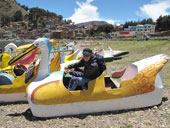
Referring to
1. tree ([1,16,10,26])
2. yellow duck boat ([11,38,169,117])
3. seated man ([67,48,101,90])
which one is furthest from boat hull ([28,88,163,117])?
tree ([1,16,10,26])

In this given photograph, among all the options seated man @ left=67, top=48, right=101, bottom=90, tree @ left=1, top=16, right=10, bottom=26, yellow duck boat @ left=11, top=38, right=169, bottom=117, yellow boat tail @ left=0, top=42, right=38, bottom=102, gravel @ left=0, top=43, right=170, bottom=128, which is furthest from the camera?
tree @ left=1, top=16, right=10, bottom=26

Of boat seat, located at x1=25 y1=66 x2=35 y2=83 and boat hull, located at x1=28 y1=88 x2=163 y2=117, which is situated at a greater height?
boat seat, located at x1=25 y1=66 x2=35 y2=83

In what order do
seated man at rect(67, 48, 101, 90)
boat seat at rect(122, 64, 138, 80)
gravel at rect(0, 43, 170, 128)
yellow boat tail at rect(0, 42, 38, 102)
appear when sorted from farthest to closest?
yellow boat tail at rect(0, 42, 38, 102)
boat seat at rect(122, 64, 138, 80)
seated man at rect(67, 48, 101, 90)
gravel at rect(0, 43, 170, 128)

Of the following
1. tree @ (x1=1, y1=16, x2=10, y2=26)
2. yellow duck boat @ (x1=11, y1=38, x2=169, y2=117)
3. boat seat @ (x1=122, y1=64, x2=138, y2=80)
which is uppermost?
tree @ (x1=1, y1=16, x2=10, y2=26)

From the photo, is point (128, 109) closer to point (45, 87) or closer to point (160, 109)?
point (160, 109)

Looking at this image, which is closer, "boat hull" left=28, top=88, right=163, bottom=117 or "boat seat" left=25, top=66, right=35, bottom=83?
"boat hull" left=28, top=88, right=163, bottom=117

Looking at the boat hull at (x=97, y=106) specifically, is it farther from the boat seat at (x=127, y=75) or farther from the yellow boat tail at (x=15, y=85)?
the yellow boat tail at (x=15, y=85)

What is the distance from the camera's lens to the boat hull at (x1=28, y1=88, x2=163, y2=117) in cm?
435

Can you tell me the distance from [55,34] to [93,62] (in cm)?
9729

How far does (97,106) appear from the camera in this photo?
4.45m

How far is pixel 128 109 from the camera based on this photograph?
454 cm

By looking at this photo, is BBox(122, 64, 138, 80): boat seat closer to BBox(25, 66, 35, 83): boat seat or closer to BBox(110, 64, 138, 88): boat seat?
BBox(110, 64, 138, 88): boat seat

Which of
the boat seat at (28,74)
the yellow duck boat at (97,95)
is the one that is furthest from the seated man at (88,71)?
the boat seat at (28,74)

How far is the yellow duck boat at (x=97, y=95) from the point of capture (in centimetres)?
427
